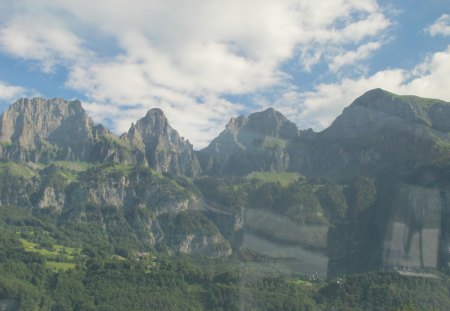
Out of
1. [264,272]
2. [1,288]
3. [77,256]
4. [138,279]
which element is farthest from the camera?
[77,256]

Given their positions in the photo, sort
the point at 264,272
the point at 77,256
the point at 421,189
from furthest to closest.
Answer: the point at 421,189, the point at 77,256, the point at 264,272

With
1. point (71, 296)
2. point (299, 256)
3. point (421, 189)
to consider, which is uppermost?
point (421, 189)

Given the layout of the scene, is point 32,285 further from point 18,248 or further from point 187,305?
point 187,305

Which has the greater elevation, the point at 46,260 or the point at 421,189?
the point at 421,189

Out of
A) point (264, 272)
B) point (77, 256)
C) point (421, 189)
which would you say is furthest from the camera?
point (421, 189)

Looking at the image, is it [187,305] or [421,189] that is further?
[421,189]

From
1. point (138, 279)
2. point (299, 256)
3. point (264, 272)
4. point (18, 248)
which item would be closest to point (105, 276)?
point (138, 279)

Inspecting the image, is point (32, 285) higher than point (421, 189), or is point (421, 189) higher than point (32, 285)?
point (421, 189)

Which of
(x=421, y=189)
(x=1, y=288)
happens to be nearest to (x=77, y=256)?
(x=1, y=288)

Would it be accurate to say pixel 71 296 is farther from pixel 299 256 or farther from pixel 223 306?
pixel 299 256

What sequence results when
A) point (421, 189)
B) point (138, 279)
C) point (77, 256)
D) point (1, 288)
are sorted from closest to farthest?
point (1, 288), point (138, 279), point (77, 256), point (421, 189)
